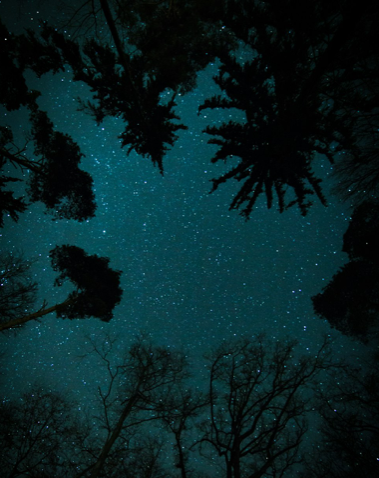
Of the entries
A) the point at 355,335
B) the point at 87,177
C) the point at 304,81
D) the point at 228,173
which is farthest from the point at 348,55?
the point at 355,335

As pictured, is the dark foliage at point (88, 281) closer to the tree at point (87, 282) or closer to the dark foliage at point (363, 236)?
the tree at point (87, 282)

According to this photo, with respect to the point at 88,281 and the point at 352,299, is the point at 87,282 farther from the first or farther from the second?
the point at 352,299

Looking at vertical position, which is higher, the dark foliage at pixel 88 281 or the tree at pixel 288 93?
the tree at pixel 288 93

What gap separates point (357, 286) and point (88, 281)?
1039cm

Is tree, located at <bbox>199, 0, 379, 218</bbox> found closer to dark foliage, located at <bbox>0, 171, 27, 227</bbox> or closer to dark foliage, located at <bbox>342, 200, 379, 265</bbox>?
dark foliage, located at <bbox>342, 200, 379, 265</bbox>

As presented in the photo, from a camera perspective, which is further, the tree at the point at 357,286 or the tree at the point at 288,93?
the tree at the point at 357,286

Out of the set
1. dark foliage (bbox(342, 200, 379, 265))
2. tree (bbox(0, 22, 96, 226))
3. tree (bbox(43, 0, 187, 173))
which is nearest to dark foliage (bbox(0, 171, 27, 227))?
tree (bbox(0, 22, 96, 226))

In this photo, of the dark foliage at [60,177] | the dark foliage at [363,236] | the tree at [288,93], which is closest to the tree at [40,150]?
the dark foliage at [60,177]

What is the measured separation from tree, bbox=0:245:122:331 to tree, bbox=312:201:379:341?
29.1 feet

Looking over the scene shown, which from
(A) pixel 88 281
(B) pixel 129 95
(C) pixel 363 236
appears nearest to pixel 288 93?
(B) pixel 129 95

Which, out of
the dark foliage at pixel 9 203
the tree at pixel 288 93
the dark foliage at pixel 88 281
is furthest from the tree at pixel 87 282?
the tree at pixel 288 93

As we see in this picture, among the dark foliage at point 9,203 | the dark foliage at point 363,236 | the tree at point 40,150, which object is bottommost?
the dark foliage at point 9,203

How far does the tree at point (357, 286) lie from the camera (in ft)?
27.3

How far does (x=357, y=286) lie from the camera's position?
8891 mm
